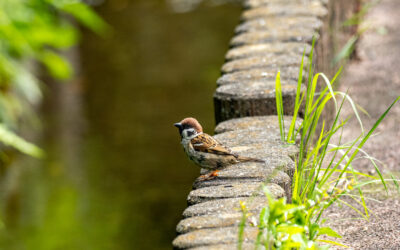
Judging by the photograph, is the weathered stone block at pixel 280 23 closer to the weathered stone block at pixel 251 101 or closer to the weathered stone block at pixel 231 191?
the weathered stone block at pixel 251 101

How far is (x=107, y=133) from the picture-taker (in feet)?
21.6

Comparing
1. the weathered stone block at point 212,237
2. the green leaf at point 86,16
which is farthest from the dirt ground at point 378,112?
the green leaf at point 86,16

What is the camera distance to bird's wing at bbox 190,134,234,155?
3084 millimetres

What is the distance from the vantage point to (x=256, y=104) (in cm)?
370

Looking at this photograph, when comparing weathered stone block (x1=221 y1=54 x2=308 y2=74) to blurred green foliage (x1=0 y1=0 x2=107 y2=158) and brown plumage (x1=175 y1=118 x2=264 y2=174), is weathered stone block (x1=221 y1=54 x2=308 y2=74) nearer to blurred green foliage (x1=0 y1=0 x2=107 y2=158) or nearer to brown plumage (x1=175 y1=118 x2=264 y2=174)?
brown plumage (x1=175 y1=118 x2=264 y2=174)

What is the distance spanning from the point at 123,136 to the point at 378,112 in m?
2.63

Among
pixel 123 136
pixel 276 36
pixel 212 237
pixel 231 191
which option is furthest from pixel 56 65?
pixel 212 237

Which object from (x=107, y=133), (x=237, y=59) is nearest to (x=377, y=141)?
(x=237, y=59)

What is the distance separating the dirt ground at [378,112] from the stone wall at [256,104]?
0.62 feet

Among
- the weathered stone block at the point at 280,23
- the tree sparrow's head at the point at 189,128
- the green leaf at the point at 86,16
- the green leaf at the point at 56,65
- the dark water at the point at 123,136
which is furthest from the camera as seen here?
the green leaf at the point at 56,65

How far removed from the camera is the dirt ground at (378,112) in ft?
10.1

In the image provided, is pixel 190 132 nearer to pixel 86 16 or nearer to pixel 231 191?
pixel 231 191

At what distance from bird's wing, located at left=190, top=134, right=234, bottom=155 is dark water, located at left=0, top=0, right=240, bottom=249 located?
1.86 metres

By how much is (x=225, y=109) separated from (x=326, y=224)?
32.3 inches
